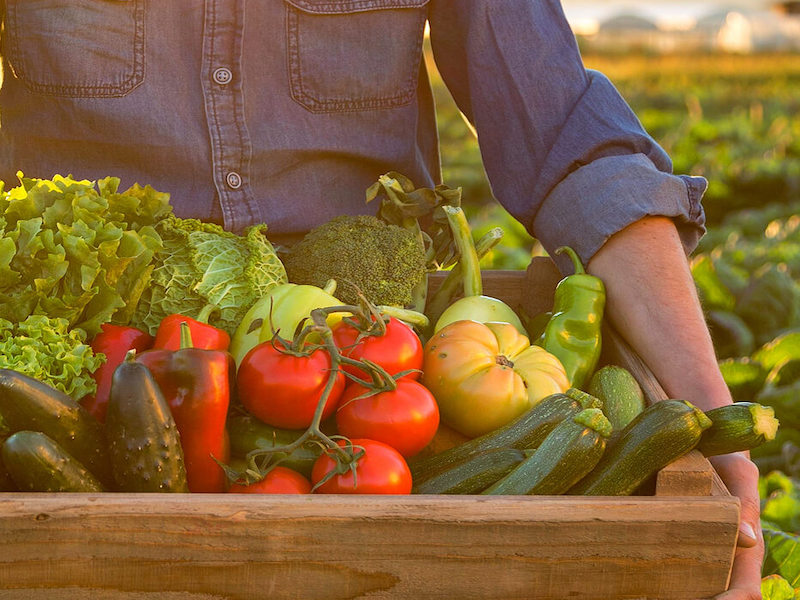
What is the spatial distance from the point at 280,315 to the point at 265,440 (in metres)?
0.34

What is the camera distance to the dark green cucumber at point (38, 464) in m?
1.63

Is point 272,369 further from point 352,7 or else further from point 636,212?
point 352,7

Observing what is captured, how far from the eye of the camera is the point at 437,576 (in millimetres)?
1631

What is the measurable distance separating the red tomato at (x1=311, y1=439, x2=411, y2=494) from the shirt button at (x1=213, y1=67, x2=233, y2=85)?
4.05 feet

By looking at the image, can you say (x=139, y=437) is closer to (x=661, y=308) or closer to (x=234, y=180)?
(x=234, y=180)

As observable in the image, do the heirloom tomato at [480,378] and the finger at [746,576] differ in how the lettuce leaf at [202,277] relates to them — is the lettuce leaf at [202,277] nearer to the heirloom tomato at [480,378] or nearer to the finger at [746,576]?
the heirloom tomato at [480,378]

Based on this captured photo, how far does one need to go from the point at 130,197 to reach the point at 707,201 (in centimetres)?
773

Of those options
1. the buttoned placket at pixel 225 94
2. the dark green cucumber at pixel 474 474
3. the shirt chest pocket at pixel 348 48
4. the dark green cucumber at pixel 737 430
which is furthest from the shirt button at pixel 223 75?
the dark green cucumber at pixel 737 430

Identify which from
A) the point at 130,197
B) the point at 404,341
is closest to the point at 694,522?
the point at 404,341

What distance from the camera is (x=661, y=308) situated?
94.3 inches

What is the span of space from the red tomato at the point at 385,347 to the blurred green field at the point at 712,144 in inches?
80.3

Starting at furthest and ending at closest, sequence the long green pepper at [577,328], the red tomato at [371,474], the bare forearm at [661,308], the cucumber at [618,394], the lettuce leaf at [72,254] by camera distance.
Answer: the long green pepper at [577,328]
the bare forearm at [661,308]
the cucumber at [618,394]
the lettuce leaf at [72,254]
the red tomato at [371,474]

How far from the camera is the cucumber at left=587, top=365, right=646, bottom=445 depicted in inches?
84.4

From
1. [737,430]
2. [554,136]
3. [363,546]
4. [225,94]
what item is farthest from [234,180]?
[737,430]
